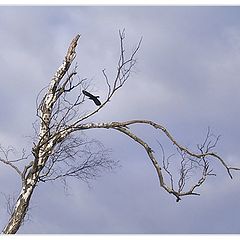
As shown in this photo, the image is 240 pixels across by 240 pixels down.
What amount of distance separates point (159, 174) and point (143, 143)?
50 cm

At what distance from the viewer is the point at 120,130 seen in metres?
6.50

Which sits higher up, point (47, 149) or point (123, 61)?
point (123, 61)

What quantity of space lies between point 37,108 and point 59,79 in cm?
52

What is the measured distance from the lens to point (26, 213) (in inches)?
234

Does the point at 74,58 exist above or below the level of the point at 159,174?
above

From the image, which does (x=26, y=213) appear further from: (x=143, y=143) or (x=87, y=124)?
(x=143, y=143)
